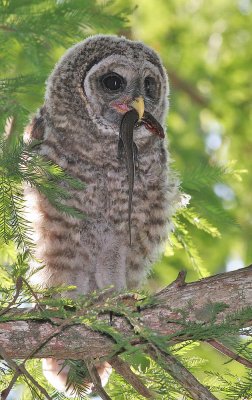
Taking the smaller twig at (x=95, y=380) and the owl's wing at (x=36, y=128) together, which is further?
the owl's wing at (x=36, y=128)

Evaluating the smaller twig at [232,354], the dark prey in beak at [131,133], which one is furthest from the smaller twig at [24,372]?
the dark prey in beak at [131,133]

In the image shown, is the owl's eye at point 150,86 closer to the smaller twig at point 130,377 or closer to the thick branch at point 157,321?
the thick branch at point 157,321

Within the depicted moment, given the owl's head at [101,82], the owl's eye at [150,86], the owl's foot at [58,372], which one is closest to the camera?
the owl's foot at [58,372]

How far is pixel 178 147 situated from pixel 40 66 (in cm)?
306

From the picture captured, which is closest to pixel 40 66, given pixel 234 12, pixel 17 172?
pixel 17 172

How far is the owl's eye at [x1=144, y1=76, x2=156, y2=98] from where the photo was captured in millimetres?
4062

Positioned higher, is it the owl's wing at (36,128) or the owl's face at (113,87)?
the owl's face at (113,87)

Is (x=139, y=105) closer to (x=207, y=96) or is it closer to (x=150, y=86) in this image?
(x=150, y=86)

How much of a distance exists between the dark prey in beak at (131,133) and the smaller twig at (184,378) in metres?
1.07

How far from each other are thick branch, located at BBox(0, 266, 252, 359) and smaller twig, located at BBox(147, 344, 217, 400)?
0.78 ft

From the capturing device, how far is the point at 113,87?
3994 millimetres

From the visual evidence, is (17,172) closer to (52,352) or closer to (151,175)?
(52,352)

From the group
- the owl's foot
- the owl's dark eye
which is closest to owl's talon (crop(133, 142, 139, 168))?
the owl's dark eye

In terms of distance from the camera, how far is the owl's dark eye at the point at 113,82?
13.1 feet
